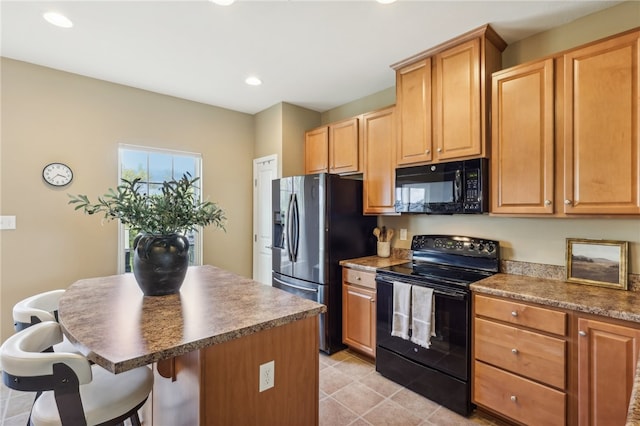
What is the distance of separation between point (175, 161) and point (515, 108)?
3432mm

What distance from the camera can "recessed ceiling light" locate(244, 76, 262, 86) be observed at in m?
3.06

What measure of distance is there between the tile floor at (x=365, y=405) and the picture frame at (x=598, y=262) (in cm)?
113

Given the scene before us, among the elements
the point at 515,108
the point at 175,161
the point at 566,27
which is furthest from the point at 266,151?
the point at 566,27

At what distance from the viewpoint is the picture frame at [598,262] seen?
1.92 metres

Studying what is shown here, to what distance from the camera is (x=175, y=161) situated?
12.0 feet

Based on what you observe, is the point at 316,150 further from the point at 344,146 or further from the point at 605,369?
the point at 605,369

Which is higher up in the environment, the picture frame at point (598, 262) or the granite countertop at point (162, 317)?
the picture frame at point (598, 262)

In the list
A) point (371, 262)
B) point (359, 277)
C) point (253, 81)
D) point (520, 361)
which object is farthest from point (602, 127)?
point (253, 81)

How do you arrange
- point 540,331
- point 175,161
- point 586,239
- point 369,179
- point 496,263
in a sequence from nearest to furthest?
point 540,331 < point 586,239 < point 496,263 < point 369,179 < point 175,161

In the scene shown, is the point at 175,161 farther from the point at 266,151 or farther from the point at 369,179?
the point at 369,179

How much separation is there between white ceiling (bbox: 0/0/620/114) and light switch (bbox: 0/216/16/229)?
54.5 inches

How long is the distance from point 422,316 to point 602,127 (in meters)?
1.63

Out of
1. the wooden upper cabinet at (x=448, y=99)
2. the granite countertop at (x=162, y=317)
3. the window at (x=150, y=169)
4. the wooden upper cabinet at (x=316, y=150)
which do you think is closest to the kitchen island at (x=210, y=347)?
the granite countertop at (x=162, y=317)

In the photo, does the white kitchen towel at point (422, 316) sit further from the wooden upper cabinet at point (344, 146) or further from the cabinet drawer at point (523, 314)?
the wooden upper cabinet at point (344, 146)
